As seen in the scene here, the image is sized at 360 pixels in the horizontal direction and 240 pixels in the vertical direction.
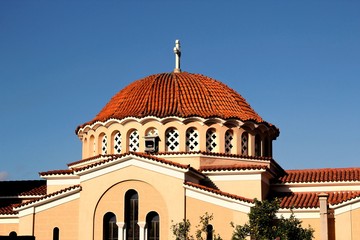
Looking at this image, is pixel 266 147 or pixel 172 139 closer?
pixel 172 139

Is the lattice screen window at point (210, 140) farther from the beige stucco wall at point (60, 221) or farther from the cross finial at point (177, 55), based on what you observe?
the beige stucco wall at point (60, 221)

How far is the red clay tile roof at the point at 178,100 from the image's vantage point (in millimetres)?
38344

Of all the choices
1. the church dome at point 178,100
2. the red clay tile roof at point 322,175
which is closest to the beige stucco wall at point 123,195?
the church dome at point 178,100

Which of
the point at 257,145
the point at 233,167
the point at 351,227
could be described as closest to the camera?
the point at 351,227

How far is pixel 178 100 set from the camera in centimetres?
3909

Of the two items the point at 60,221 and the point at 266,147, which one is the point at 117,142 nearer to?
the point at 60,221

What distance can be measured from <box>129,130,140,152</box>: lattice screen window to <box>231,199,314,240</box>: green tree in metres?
10.0

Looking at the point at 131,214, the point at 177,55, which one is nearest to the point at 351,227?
the point at 131,214

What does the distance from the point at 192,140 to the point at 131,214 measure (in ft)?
18.4

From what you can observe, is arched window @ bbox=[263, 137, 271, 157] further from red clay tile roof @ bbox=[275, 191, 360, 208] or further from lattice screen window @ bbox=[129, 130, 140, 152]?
lattice screen window @ bbox=[129, 130, 140, 152]

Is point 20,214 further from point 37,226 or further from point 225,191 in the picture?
point 225,191

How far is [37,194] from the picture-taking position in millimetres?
40500

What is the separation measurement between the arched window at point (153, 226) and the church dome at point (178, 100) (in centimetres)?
591

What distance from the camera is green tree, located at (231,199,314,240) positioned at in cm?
2886
